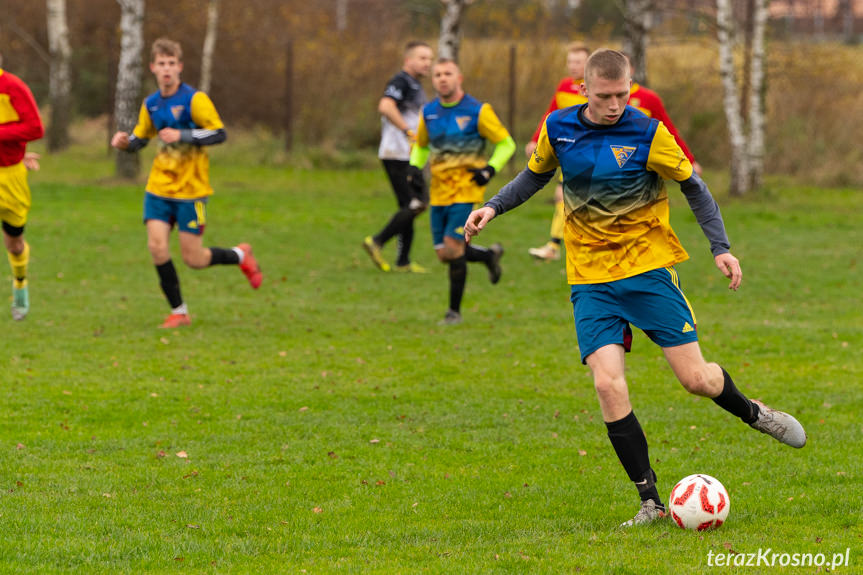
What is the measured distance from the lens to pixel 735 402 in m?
5.06

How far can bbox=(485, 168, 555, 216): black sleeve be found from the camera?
527 cm

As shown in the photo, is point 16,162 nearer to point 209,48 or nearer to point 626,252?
point 626,252

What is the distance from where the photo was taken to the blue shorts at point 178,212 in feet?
31.3

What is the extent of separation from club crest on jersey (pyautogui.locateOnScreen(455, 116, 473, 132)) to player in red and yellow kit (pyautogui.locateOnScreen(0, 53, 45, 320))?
349 cm

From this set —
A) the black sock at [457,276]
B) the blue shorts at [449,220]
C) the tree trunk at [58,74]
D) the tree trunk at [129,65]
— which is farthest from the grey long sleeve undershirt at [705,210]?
the tree trunk at [58,74]

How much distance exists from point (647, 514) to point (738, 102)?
56.7 ft

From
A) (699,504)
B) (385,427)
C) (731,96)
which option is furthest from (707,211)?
(731,96)

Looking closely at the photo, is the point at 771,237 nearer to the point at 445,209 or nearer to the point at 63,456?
the point at 445,209

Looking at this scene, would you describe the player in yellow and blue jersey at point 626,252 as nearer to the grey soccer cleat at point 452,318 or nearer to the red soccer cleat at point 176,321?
the grey soccer cleat at point 452,318

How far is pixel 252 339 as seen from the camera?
943 centimetres

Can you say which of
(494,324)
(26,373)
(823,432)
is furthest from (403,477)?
(494,324)

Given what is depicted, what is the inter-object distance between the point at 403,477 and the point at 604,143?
6.36 feet

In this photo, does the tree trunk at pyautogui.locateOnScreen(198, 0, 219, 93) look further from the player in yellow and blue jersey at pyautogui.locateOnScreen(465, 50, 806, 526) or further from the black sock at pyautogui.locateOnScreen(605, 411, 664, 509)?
the black sock at pyautogui.locateOnScreen(605, 411, 664, 509)

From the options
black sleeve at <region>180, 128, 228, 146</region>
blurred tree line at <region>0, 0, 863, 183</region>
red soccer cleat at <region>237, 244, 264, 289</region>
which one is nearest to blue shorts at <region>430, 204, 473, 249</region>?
red soccer cleat at <region>237, 244, 264, 289</region>
